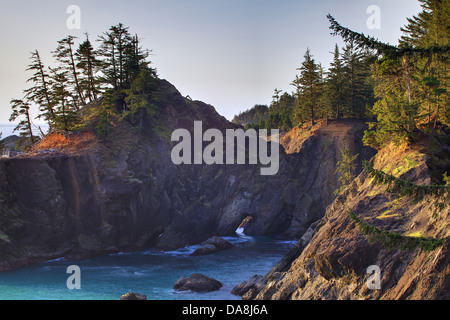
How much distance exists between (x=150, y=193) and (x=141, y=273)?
521 inches

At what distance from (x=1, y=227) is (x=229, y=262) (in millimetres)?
24424

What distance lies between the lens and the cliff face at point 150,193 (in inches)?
1608

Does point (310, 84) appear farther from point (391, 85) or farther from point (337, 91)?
point (391, 85)

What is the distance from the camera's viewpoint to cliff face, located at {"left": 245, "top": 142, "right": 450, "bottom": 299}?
17.2 metres

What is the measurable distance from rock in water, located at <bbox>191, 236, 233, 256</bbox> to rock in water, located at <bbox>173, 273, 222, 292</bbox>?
11.8 m

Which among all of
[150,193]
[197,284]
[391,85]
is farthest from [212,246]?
[391,85]

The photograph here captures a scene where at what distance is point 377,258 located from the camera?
20.7m

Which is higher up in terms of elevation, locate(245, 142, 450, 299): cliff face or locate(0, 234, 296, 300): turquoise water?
locate(245, 142, 450, 299): cliff face

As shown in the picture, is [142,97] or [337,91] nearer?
[142,97]

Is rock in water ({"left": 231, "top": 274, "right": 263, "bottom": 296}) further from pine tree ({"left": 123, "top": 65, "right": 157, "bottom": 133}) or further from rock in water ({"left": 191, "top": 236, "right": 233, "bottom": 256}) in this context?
pine tree ({"left": 123, "top": 65, "right": 157, "bottom": 133})

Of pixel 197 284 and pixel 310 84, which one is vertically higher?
pixel 310 84

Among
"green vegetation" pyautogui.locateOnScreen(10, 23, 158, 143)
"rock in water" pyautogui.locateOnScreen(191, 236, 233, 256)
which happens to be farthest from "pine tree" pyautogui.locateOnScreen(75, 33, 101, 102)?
"rock in water" pyautogui.locateOnScreen(191, 236, 233, 256)

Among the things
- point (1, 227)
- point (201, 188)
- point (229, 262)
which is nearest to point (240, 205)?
point (201, 188)

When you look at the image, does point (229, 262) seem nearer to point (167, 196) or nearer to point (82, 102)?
point (167, 196)
